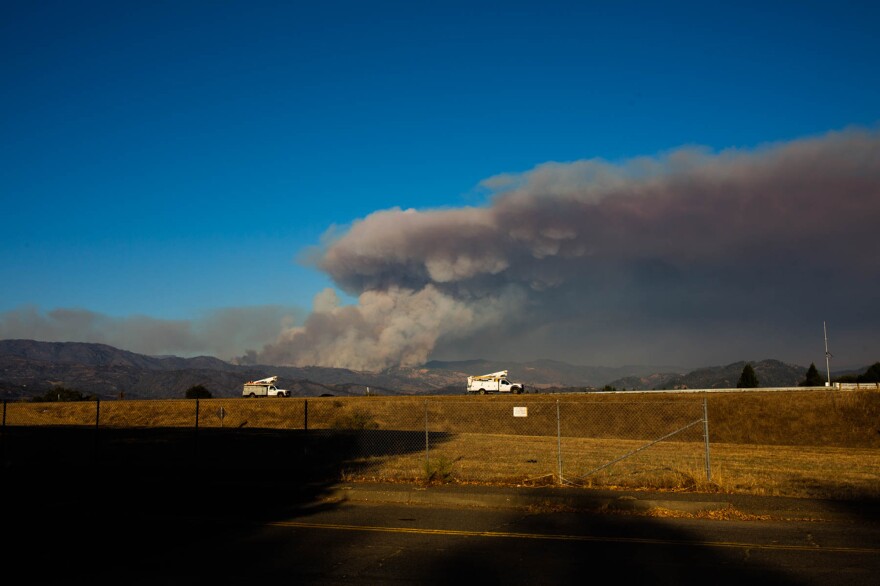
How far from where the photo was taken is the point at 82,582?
798 centimetres

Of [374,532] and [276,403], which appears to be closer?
[374,532]

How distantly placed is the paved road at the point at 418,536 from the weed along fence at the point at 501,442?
2.06 m

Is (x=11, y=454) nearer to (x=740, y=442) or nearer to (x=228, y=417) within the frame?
(x=228, y=417)

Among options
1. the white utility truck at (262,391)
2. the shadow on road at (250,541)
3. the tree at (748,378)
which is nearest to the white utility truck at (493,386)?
the white utility truck at (262,391)

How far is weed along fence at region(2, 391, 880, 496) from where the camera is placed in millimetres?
17422

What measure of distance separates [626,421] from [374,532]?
38555mm

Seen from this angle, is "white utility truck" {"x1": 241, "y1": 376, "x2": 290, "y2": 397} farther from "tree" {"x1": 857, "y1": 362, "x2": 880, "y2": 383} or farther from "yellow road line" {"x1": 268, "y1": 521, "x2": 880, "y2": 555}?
"tree" {"x1": 857, "y1": 362, "x2": 880, "y2": 383}

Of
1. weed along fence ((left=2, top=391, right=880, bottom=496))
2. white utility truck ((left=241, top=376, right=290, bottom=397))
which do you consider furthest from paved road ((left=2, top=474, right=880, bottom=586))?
white utility truck ((left=241, top=376, right=290, bottom=397))

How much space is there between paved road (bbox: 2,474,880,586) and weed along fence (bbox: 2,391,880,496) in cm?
206

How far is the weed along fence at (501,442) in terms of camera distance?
17.4 m

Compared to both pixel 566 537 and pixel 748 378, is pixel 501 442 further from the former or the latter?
pixel 748 378

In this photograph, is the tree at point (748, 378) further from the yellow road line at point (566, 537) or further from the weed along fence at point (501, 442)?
the yellow road line at point (566, 537)

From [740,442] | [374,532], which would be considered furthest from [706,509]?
[740,442]

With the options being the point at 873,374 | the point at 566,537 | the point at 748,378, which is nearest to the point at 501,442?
the point at 566,537
